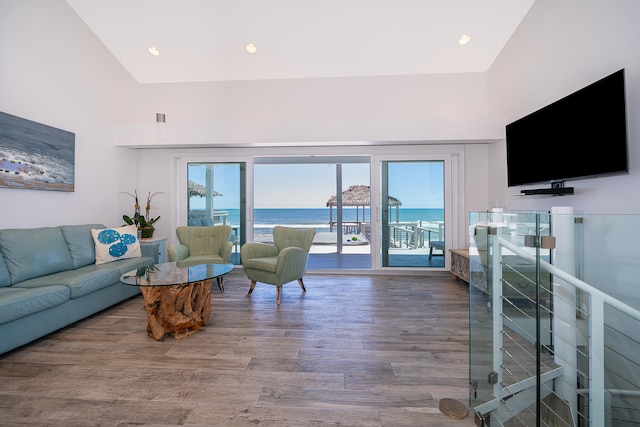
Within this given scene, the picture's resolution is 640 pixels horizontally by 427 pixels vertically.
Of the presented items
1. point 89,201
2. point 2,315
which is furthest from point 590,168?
point 89,201

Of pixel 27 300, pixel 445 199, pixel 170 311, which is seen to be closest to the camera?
pixel 27 300

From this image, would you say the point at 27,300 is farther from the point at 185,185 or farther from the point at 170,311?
the point at 185,185

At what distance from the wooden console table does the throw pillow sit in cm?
439

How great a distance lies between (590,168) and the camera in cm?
221

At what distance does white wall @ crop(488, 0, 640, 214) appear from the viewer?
2010 millimetres

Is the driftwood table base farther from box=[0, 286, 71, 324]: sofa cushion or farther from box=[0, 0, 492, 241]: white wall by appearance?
box=[0, 0, 492, 241]: white wall

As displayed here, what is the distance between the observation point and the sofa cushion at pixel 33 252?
8.04 feet

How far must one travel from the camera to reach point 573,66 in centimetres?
252

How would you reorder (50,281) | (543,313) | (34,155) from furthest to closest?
(34,155)
(50,281)
(543,313)

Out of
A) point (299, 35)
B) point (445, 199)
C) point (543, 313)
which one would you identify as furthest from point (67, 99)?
point (445, 199)

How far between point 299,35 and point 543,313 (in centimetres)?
397

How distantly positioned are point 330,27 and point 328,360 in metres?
3.87

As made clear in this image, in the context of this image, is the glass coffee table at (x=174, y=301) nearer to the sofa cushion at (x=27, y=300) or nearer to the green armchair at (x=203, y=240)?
the sofa cushion at (x=27, y=300)

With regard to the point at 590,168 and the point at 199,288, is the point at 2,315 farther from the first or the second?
the point at 590,168
